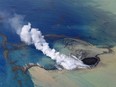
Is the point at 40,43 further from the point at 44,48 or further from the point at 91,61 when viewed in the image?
the point at 91,61

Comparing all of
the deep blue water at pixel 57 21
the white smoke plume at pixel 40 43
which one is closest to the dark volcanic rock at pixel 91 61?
the white smoke plume at pixel 40 43

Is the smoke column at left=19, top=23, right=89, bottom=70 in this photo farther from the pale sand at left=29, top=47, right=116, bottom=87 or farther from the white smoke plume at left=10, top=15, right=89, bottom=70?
the pale sand at left=29, top=47, right=116, bottom=87

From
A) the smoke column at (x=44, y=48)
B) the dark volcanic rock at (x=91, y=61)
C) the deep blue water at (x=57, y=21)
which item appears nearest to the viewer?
the smoke column at (x=44, y=48)

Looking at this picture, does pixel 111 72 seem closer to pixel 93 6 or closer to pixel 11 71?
pixel 11 71

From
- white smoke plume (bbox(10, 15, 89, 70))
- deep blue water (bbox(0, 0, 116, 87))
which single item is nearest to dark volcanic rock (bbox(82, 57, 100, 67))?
white smoke plume (bbox(10, 15, 89, 70))

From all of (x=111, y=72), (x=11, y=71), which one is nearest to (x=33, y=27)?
(x=11, y=71)

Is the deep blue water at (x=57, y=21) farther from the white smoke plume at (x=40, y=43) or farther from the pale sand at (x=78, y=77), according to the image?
the pale sand at (x=78, y=77)
